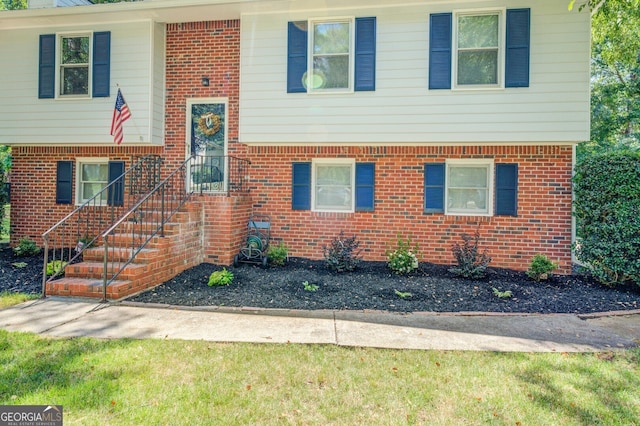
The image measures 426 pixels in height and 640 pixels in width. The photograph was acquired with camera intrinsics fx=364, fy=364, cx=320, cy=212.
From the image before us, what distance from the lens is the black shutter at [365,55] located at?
23.4 feet

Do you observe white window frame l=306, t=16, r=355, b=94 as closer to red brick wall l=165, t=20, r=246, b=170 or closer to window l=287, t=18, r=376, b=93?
window l=287, t=18, r=376, b=93

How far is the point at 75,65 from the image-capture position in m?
8.17

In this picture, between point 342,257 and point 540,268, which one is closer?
point 540,268

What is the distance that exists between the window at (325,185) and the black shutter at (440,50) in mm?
2242

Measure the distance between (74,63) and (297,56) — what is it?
17.0 feet

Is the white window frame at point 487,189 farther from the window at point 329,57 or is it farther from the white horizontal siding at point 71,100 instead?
the white horizontal siding at point 71,100

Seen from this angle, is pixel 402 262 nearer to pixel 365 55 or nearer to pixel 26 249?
pixel 365 55

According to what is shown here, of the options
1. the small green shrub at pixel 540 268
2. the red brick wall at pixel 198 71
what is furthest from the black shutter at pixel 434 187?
the red brick wall at pixel 198 71

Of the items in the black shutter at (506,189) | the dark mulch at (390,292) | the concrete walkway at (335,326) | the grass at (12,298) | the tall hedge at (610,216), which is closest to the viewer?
the concrete walkway at (335,326)

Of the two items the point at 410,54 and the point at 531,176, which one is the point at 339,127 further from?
the point at 531,176

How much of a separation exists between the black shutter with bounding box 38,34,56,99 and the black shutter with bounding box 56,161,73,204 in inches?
62.5

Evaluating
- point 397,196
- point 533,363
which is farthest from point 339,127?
point 533,363

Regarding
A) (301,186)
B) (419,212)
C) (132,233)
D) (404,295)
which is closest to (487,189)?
(419,212)

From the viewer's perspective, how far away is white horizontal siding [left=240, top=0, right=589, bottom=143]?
21.8ft
